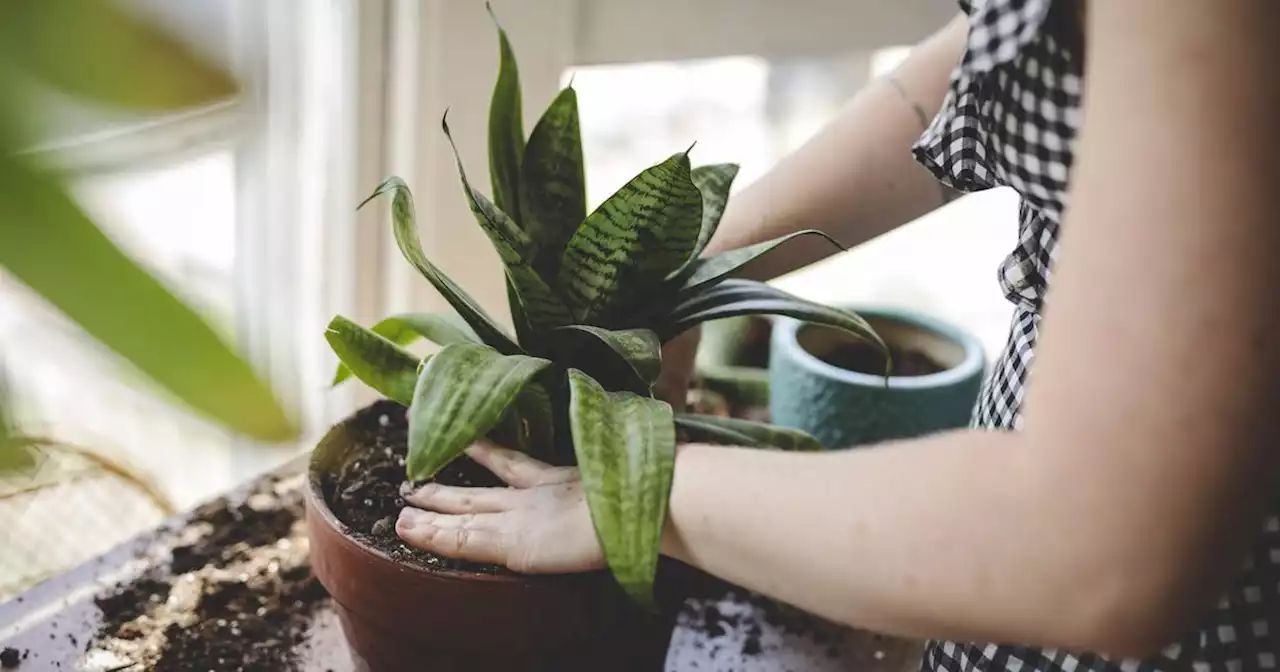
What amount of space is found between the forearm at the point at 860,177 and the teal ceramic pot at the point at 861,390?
0.20m

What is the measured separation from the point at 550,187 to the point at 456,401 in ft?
0.62

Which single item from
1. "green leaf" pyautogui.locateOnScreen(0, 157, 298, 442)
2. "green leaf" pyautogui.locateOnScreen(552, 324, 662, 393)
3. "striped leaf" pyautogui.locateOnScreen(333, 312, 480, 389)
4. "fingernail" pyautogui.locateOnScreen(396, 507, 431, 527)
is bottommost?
"fingernail" pyautogui.locateOnScreen(396, 507, 431, 527)

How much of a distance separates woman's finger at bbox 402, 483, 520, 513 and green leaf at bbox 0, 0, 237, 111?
0.49 m

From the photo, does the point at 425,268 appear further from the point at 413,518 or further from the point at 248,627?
the point at 248,627

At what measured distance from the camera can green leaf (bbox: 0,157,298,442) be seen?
0.16 m

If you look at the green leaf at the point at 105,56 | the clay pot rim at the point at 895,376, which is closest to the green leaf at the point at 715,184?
the clay pot rim at the point at 895,376

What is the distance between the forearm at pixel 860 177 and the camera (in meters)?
0.78

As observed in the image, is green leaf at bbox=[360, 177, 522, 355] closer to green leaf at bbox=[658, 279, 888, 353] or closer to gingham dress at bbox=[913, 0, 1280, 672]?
green leaf at bbox=[658, 279, 888, 353]

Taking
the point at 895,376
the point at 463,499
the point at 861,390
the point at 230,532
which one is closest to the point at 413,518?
the point at 463,499

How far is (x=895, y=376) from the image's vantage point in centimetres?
109

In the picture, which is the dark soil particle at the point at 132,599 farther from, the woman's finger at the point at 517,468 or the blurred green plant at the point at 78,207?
the blurred green plant at the point at 78,207

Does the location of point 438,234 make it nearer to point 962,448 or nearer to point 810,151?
point 810,151

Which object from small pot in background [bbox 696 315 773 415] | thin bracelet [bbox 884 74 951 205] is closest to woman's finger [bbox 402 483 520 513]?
thin bracelet [bbox 884 74 951 205]

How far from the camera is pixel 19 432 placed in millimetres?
200
